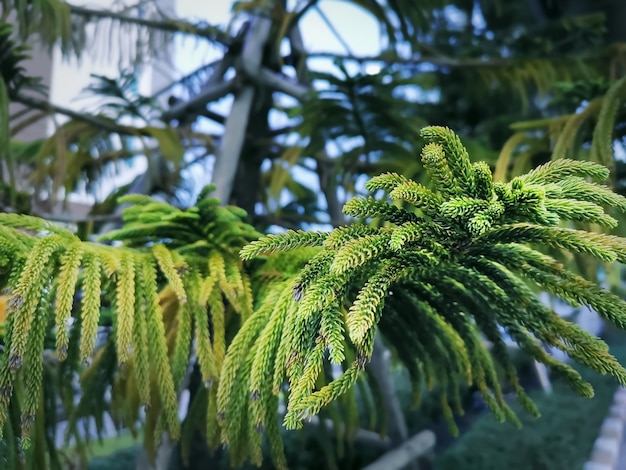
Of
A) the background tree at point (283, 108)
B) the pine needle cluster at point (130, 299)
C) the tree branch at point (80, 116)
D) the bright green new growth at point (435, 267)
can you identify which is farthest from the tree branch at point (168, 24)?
the bright green new growth at point (435, 267)

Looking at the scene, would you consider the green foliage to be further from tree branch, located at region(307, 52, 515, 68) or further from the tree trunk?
the tree trunk

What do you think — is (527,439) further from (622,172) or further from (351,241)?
(351,241)

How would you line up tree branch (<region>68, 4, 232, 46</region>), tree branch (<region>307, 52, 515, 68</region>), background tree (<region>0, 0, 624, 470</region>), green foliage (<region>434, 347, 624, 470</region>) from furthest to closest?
green foliage (<region>434, 347, 624, 470</region>) → tree branch (<region>307, 52, 515, 68</region>) → tree branch (<region>68, 4, 232, 46</region>) → background tree (<region>0, 0, 624, 470</region>)

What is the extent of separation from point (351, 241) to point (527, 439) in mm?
1162

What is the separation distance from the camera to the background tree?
677 millimetres

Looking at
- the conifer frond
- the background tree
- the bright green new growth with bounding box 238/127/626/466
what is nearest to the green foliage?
the background tree

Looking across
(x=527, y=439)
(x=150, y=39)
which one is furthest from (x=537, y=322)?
(x=527, y=439)

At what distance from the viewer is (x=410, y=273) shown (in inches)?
→ 13.3

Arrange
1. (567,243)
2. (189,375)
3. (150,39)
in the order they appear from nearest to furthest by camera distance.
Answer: (567,243) → (189,375) → (150,39)

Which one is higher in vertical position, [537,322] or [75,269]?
[75,269]

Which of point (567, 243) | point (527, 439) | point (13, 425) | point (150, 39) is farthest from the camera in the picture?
point (527, 439)

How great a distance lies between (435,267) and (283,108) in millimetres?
757

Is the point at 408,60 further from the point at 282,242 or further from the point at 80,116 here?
the point at 282,242

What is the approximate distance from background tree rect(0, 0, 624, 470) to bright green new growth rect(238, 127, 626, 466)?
0.25 m
